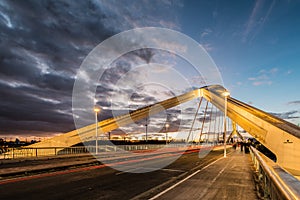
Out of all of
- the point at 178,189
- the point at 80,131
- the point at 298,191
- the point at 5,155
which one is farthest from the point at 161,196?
the point at 80,131

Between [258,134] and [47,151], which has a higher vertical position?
[258,134]

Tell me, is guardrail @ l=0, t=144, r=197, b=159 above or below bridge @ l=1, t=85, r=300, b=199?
below

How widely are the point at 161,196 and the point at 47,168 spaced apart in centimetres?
1009

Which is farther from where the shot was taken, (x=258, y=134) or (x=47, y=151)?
(x=47, y=151)

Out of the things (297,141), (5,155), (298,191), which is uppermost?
(298,191)

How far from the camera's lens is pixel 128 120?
48.8 meters

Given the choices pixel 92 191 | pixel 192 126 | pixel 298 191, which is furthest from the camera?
pixel 192 126

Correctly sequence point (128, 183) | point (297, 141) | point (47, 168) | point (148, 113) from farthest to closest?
point (148, 113) → point (297, 141) → point (47, 168) → point (128, 183)

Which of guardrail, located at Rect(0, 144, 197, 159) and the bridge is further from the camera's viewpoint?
guardrail, located at Rect(0, 144, 197, 159)

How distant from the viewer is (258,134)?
89.7ft

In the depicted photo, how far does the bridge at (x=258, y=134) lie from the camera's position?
13.1ft

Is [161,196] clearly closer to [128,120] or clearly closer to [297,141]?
[297,141]

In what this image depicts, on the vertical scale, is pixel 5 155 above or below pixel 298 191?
below

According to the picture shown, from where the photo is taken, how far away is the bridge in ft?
13.1
